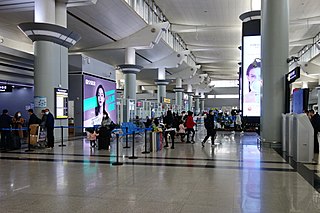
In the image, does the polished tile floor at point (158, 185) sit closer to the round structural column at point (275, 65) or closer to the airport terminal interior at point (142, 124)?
the airport terminal interior at point (142, 124)

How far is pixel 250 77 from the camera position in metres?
18.4

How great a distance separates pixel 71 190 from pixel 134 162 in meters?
3.15

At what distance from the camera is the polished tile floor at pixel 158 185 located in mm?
4562

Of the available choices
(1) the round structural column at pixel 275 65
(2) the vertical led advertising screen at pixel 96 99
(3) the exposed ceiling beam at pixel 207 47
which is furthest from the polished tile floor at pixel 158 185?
(3) the exposed ceiling beam at pixel 207 47

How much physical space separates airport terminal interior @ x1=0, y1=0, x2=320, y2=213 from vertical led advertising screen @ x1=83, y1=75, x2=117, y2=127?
12 cm

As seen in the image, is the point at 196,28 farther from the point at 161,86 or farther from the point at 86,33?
the point at 86,33

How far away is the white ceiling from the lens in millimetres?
16391

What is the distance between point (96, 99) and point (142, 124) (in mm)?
4673

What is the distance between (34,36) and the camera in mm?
12438

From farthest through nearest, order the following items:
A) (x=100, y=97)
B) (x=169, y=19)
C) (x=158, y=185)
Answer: (x=169, y=19) < (x=100, y=97) < (x=158, y=185)

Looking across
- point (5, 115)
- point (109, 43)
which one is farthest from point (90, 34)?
point (5, 115)

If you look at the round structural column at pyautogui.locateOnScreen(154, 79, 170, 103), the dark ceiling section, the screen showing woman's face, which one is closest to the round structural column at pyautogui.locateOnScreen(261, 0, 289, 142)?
the dark ceiling section

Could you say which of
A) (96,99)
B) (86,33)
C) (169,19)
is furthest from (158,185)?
(169,19)

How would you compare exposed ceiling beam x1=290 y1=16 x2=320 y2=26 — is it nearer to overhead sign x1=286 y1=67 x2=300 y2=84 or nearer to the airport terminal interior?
the airport terminal interior
